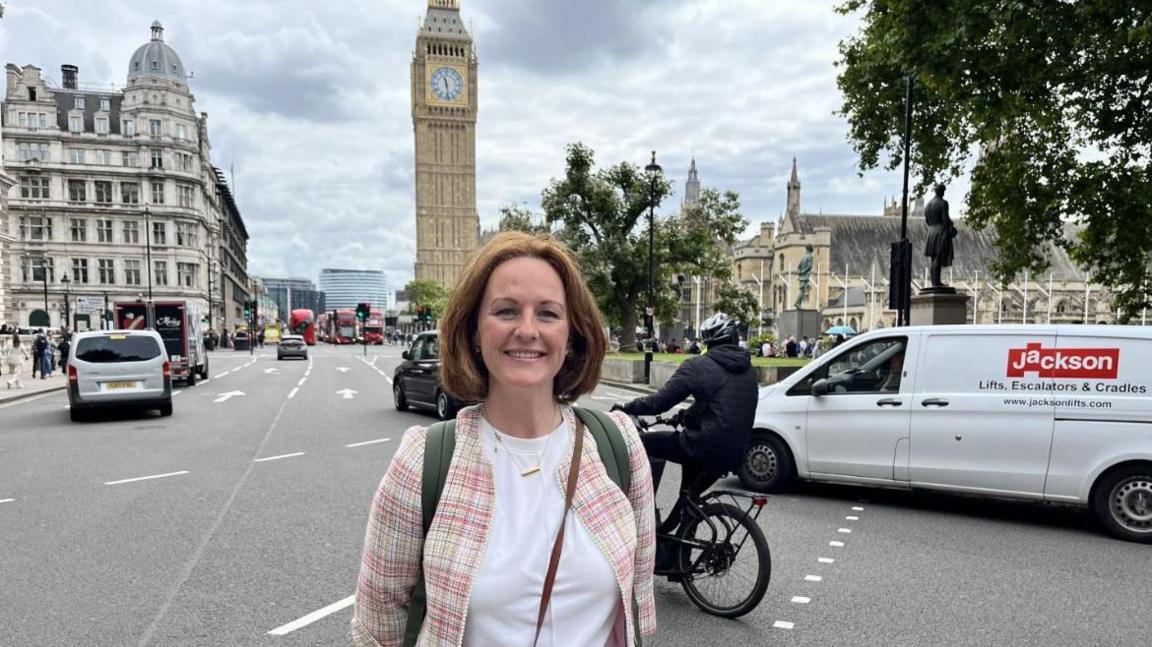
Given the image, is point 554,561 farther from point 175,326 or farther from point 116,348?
point 175,326

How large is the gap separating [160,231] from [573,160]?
175 feet

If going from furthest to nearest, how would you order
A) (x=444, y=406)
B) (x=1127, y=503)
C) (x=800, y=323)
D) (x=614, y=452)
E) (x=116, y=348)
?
(x=800, y=323) → (x=116, y=348) → (x=444, y=406) → (x=1127, y=503) → (x=614, y=452)

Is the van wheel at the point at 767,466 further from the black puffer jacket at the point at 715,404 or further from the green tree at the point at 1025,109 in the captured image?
the green tree at the point at 1025,109

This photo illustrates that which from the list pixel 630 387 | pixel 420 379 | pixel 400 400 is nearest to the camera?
pixel 420 379

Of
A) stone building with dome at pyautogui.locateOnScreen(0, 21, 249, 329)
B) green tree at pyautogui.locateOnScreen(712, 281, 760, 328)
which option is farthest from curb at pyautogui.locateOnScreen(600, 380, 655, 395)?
stone building with dome at pyautogui.locateOnScreen(0, 21, 249, 329)

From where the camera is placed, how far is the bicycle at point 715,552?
14.1ft

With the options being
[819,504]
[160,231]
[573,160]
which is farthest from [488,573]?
[160,231]

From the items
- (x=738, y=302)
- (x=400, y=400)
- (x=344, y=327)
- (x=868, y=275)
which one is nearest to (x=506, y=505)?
(x=400, y=400)

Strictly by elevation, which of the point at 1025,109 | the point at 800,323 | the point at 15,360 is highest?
the point at 1025,109

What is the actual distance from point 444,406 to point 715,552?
935 cm

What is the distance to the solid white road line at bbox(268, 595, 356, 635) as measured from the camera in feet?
13.4

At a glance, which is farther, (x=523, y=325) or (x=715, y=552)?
(x=715, y=552)

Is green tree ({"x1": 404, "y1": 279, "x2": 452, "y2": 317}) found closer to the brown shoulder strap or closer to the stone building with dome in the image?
the stone building with dome

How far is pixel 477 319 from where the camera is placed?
1.70m
